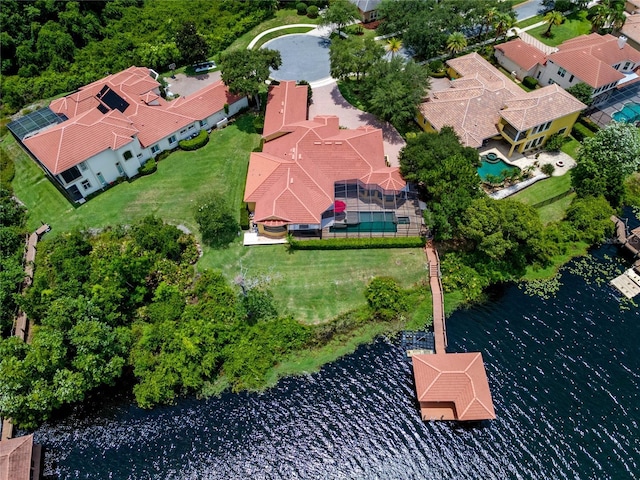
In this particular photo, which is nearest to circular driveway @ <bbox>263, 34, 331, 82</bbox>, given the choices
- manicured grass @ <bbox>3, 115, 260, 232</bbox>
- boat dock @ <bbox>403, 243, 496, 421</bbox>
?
manicured grass @ <bbox>3, 115, 260, 232</bbox>

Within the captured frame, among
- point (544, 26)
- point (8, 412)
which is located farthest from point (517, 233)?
point (544, 26)

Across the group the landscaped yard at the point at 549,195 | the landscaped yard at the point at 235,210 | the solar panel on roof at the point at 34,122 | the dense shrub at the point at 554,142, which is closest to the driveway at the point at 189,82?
the landscaped yard at the point at 235,210

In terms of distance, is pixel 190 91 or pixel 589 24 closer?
pixel 190 91

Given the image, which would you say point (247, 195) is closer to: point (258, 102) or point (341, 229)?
point (341, 229)

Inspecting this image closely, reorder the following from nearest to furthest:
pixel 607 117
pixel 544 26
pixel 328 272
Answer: pixel 328 272 → pixel 607 117 → pixel 544 26

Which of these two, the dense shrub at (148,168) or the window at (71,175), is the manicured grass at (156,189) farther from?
the window at (71,175)

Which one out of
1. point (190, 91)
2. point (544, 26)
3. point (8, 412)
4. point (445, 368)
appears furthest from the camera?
point (544, 26)
